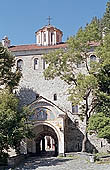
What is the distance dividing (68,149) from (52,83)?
840 cm

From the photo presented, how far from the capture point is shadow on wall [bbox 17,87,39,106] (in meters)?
32.3

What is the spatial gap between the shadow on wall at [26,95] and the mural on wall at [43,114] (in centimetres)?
460

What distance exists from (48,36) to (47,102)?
38.0 feet

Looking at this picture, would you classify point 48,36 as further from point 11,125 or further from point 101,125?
point 11,125

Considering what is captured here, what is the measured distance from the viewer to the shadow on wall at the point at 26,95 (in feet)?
106

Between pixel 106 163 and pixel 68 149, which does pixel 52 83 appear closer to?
pixel 68 149

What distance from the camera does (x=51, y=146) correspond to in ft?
142

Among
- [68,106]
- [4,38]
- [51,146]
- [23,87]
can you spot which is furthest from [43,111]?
[51,146]

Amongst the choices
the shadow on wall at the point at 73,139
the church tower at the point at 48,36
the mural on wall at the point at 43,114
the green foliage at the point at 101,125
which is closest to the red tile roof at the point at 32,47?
the church tower at the point at 48,36

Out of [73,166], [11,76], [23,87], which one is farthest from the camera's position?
[23,87]

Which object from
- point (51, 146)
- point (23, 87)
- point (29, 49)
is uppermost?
point (29, 49)

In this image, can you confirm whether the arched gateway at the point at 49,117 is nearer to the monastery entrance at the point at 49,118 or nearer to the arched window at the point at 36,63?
the monastery entrance at the point at 49,118

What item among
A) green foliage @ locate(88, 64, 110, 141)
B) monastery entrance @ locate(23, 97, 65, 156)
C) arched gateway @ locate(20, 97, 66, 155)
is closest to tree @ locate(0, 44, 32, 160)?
arched gateway @ locate(20, 97, 66, 155)

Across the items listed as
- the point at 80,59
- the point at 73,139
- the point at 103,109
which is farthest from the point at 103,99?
the point at 73,139
